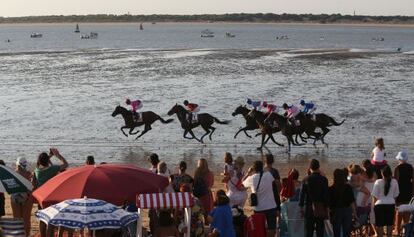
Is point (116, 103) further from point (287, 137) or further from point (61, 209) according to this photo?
point (61, 209)

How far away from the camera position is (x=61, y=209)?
362 inches

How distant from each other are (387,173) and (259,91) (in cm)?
2704

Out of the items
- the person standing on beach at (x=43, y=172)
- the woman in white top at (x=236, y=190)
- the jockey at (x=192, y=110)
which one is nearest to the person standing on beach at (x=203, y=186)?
the woman in white top at (x=236, y=190)

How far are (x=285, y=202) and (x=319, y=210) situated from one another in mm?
775

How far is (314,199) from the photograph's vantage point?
10.7m

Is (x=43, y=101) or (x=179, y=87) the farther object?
(x=179, y=87)

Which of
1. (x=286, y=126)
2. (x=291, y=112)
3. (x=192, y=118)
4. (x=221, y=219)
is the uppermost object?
(x=221, y=219)

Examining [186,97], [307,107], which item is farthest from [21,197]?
[186,97]

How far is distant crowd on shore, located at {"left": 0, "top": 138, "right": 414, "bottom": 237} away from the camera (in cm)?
1068

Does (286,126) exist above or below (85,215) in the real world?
below

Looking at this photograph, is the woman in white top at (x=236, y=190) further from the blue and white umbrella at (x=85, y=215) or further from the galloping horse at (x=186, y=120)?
the galloping horse at (x=186, y=120)

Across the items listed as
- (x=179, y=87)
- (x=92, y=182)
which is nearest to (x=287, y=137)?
(x=92, y=182)

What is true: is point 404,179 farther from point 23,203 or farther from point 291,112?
point 291,112

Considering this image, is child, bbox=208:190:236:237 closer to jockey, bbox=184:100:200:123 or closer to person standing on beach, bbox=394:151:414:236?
person standing on beach, bbox=394:151:414:236
